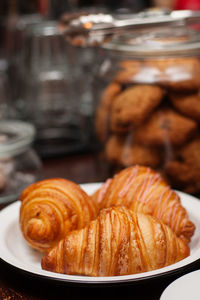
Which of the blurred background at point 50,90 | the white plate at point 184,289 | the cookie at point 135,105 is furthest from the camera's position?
the blurred background at point 50,90

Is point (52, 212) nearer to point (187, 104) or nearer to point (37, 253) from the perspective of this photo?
point (37, 253)

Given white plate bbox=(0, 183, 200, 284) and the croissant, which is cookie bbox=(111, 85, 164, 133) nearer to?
white plate bbox=(0, 183, 200, 284)

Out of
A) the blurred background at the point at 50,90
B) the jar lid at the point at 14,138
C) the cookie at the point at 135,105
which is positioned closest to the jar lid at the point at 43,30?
the blurred background at the point at 50,90

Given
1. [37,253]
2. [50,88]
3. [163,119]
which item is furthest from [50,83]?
[37,253]

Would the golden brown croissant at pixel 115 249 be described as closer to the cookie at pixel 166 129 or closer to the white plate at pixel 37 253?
the white plate at pixel 37 253

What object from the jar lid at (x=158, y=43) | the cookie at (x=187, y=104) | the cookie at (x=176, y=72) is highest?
the jar lid at (x=158, y=43)

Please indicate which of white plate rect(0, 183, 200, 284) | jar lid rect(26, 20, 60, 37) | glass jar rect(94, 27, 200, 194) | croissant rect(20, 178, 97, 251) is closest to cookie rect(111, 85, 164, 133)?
glass jar rect(94, 27, 200, 194)

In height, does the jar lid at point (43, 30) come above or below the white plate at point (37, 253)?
above
